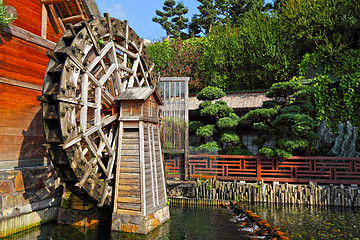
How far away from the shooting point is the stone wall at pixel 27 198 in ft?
20.4

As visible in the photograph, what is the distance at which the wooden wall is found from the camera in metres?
6.96

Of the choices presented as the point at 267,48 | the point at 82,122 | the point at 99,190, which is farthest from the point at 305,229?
the point at 267,48

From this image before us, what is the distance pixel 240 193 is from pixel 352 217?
380 cm

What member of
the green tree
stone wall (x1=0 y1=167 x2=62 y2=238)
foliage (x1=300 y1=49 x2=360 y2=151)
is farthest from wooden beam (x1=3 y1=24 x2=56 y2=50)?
foliage (x1=300 y1=49 x2=360 y2=151)

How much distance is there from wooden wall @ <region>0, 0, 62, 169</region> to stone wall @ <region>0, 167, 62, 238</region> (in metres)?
0.55

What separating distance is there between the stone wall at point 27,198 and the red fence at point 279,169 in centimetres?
521

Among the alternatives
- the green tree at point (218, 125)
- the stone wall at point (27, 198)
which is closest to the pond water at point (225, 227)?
the stone wall at point (27, 198)

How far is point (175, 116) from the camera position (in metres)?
11.4

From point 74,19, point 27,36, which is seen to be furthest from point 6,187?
point 74,19

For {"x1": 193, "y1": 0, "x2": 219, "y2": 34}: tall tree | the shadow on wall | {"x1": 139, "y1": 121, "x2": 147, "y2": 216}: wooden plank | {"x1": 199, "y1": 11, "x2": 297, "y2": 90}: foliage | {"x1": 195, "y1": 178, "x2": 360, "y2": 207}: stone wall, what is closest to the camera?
{"x1": 139, "y1": 121, "x2": 147, "y2": 216}: wooden plank

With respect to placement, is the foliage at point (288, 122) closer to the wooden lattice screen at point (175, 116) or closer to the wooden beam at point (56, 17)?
the wooden lattice screen at point (175, 116)

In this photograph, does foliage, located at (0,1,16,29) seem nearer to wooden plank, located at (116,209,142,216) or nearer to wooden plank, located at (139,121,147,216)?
wooden plank, located at (139,121,147,216)

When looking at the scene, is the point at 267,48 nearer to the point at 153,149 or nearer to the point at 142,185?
the point at 153,149

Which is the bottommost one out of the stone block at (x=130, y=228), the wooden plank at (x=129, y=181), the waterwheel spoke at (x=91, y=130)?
the stone block at (x=130, y=228)
